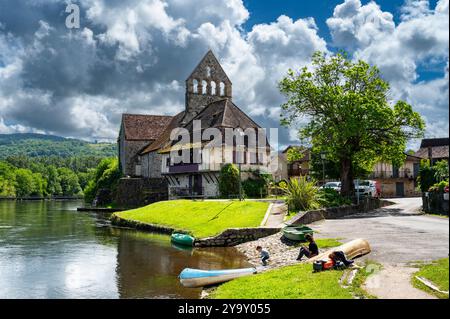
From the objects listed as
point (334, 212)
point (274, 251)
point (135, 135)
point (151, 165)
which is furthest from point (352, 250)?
point (135, 135)

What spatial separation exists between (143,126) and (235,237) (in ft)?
195

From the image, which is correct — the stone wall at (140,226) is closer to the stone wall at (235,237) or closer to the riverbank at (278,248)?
the stone wall at (235,237)

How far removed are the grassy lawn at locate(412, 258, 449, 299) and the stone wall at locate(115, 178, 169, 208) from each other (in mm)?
55237

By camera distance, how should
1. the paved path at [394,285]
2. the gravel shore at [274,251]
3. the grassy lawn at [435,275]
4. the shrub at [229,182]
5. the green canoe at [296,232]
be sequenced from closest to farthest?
1. the paved path at [394,285]
2. the grassy lawn at [435,275]
3. the gravel shore at [274,251]
4. the green canoe at [296,232]
5. the shrub at [229,182]

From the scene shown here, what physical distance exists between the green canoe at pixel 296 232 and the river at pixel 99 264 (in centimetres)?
283

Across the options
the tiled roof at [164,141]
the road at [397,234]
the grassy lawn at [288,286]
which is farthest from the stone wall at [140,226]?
the tiled roof at [164,141]

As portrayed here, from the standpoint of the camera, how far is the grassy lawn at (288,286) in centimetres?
1290

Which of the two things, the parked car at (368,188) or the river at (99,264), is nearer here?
the river at (99,264)

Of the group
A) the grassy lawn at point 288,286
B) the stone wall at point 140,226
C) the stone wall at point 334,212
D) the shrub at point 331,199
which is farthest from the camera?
the stone wall at point 140,226

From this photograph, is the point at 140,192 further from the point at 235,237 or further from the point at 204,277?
the point at 204,277

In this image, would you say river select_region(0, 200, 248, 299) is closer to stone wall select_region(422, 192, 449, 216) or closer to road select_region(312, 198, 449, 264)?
road select_region(312, 198, 449, 264)
